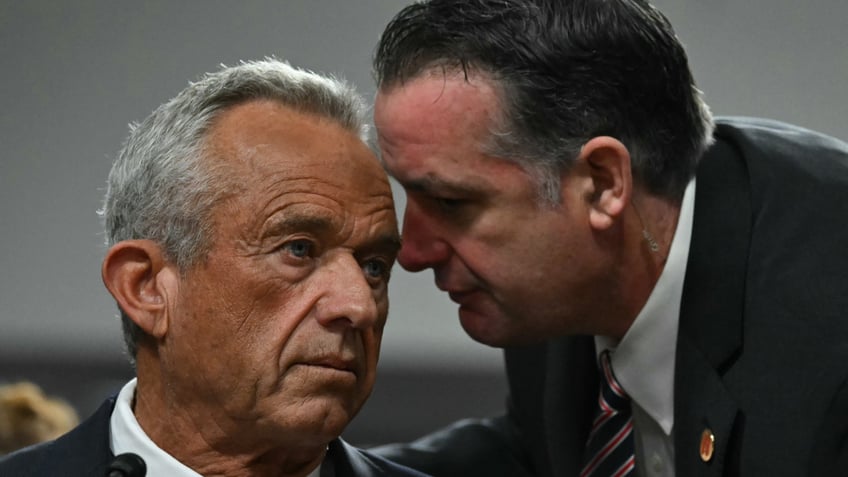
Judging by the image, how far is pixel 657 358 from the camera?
3.20 metres

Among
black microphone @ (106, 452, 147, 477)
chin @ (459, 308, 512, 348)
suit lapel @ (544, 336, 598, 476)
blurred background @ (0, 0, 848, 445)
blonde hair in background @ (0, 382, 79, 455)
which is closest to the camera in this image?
black microphone @ (106, 452, 147, 477)

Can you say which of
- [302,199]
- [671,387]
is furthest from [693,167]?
[302,199]

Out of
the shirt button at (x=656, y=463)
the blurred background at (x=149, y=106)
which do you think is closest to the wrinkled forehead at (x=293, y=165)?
the shirt button at (x=656, y=463)

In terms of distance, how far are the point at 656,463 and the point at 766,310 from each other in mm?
482

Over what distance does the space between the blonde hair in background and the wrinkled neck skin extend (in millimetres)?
675

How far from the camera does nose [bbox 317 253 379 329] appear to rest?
2596 millimetres

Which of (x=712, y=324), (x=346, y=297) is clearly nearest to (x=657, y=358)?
(x=712, y=324)

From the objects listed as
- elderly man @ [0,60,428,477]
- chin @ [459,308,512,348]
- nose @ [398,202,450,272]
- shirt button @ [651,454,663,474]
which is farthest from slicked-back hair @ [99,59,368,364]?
Answer: shirt button @ [651,454,663,474]

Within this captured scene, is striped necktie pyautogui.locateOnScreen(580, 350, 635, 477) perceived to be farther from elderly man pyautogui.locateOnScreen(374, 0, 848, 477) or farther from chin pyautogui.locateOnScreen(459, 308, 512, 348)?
chin pyautogui.locateOnScreen(459, 308, 512, 348)

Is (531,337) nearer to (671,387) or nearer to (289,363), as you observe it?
(671,387)

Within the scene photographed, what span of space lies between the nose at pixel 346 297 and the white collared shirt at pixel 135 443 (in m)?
0.34

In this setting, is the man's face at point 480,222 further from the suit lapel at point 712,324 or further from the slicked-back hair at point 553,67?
the suit lapel at point 712,324

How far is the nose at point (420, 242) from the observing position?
3078 mm

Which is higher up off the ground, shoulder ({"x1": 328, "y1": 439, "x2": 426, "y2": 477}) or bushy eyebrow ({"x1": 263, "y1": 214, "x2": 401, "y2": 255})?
bushy eyebrow ({"x1": 263, "y1": 214, "x2": 401, "y2": 255})
